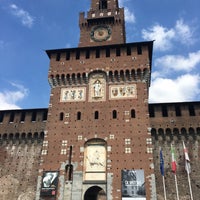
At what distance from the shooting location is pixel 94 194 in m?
22.8

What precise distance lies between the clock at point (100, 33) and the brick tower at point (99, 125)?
2.02 feet

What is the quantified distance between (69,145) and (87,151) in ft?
5.19

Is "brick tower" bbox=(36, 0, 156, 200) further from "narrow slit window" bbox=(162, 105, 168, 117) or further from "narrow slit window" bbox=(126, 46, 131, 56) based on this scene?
"narrow slit window" bbox=(162, 105, 168, 117)

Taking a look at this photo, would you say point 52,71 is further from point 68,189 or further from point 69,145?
point 68,189

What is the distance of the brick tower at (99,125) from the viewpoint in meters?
20.7

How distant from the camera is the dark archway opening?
21334mm

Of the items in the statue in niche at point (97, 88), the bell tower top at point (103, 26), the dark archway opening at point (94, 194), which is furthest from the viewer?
the bell tower top at point (103, 26)

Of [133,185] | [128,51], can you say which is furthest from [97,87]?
[133,185]

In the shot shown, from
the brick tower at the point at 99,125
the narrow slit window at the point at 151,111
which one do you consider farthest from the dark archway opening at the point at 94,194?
the narrow slit window at the point at 151,111

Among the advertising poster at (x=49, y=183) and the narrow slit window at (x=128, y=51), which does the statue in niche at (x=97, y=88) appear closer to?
the narrow slit window at (x=128, y=51)

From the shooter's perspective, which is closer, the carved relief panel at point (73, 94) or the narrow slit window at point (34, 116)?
the carved relief panel at point (73, 94)

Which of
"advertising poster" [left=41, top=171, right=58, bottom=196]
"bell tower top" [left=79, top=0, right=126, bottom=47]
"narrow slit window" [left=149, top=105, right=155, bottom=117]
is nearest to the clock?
"bell tower top" [left=79, top=0, right=126, bottom=47]

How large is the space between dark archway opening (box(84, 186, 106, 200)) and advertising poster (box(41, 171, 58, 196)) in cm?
250

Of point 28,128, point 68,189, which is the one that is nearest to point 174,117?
point 68,189
